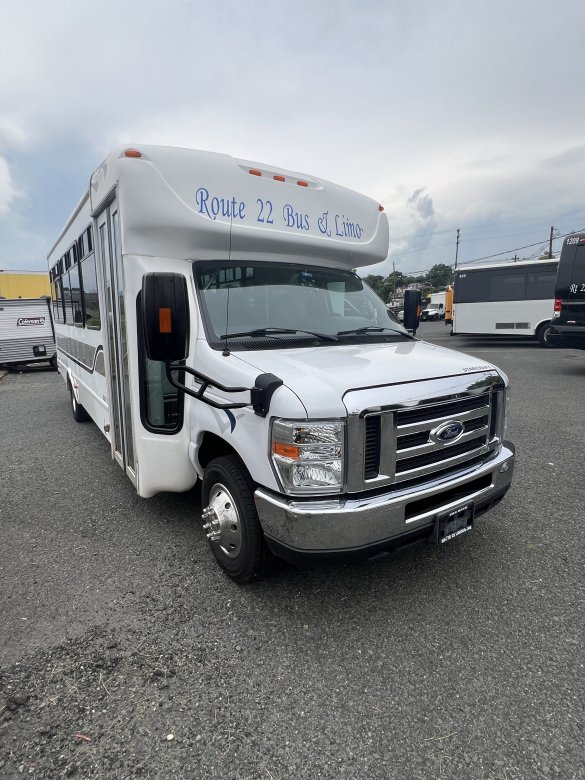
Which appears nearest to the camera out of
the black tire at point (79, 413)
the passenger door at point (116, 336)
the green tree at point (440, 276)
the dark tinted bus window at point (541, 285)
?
the passenger door at point (116, 336)

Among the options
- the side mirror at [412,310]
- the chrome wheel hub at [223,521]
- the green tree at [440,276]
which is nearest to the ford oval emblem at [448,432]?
the chrome wheel hub at [223,521]

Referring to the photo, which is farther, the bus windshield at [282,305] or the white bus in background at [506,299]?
the white bus in background at [506,299]

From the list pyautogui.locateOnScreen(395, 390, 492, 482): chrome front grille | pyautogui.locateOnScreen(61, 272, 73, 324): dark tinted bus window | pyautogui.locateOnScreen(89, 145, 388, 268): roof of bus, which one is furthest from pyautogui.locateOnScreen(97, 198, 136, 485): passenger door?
pyautogui.locateOnScreen(61, 272, 73, 324): dark tinted bus window

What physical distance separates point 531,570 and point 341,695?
1737 mm

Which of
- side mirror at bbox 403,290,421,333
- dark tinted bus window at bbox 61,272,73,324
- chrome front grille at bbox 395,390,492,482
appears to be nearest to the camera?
chrome front grille at bbox 395,390,492,482

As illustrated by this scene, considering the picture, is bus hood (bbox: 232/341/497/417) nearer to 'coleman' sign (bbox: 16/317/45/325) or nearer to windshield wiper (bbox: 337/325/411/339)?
windshield wiper (bbox: 337/325/411/339)

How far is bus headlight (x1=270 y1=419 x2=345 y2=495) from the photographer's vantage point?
2.34 meters

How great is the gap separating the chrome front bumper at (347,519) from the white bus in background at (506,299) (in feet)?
53.8

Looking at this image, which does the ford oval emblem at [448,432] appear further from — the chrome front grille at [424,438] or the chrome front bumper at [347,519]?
the chrome front bumper at [347,519]

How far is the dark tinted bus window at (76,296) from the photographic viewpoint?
569cm

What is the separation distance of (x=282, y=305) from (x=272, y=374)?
1158 millimetres

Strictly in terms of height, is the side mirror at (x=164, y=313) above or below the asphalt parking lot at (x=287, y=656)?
above

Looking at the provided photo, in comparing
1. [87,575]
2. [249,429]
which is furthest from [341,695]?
[87,575]

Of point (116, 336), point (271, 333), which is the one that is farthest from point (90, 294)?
point (271, 333)
